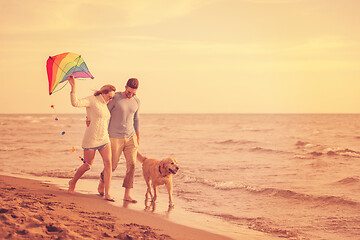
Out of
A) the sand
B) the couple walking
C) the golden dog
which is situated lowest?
the sand

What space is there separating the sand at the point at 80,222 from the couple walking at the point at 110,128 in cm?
58

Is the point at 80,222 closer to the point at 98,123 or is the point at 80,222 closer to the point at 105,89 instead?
the point at 98,123

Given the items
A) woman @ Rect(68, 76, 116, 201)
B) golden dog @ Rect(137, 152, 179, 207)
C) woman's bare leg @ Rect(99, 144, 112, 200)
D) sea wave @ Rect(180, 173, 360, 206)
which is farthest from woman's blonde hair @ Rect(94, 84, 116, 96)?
sea wave @ Rect(180, 173, 360, 206)

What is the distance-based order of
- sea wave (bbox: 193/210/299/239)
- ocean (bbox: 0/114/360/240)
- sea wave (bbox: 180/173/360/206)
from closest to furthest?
sea wave (bbox: 193/210/299/239)
ocean (bbox: 0/114/360/240)
sea wave (bbox: 180/173/360/206)

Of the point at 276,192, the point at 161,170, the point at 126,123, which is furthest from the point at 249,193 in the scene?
the point at 126,123

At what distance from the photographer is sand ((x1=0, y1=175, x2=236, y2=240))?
3.98m

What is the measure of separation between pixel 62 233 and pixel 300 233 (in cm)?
346

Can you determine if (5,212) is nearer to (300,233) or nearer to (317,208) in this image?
(300,233)

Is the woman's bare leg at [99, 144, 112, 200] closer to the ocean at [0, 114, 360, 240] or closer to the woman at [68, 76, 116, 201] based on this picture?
the woman at [68, 76, 116, 201]

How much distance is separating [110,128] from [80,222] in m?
2.48

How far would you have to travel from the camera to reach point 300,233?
5.90 m

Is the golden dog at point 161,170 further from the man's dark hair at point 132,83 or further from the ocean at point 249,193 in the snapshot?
the man's dark hair at point 132,83

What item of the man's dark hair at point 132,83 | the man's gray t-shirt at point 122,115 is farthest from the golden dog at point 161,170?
the man's dark hair at point 132,83

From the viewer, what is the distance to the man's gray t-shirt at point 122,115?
6.75 meters
